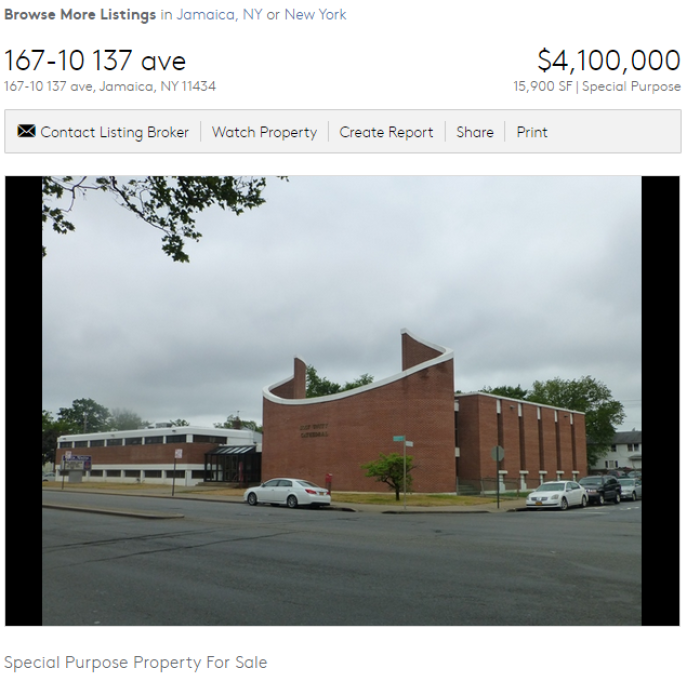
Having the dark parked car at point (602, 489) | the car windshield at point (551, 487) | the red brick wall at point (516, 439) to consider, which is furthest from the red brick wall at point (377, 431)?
the car windshield at point (551, 487)

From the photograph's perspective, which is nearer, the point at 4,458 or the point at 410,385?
the point at 4,458

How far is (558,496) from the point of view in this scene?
2755 cm

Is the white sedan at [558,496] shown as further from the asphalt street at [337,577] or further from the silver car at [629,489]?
the asphalt street at [337,577]

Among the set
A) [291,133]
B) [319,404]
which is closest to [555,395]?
[319,404]

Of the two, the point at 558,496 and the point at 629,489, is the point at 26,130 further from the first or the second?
the point at 629,489

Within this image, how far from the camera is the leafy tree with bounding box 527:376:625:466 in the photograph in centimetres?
7444

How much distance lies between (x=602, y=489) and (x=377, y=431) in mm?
13286

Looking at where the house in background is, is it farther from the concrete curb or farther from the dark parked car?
the concrete curb

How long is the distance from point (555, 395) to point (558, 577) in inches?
2923

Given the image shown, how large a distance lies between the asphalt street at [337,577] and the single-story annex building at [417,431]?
21.2 meters

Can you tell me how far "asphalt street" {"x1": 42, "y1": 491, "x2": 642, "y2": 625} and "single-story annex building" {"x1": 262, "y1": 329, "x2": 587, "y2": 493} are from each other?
2124cm
